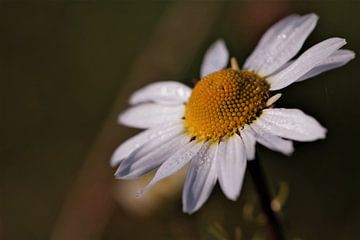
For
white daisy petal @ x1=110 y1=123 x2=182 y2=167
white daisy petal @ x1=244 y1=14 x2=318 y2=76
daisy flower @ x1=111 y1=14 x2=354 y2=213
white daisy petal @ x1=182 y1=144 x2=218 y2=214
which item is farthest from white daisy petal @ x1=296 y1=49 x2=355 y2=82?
white daisy petal @ x1=110 y1=123 x2=182 y2=167

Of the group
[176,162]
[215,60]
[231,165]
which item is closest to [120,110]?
[215,60]

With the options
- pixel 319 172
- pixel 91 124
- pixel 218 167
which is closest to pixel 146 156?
pixel 218 167

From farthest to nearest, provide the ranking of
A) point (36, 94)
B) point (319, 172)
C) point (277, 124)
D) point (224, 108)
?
point (36, 94) < point (319, 172) < point (224, 108) < point (277, 124)

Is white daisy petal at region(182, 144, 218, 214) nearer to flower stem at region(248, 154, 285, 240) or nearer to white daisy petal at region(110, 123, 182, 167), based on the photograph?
flower stem at region(248, 154, 285, 240)

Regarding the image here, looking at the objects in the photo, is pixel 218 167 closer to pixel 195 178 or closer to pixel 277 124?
pixel 195 178

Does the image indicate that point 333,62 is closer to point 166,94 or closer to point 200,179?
point 200,179

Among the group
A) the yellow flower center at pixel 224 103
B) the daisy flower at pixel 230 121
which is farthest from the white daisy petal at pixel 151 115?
the yellow flower center at pixel 224 103
